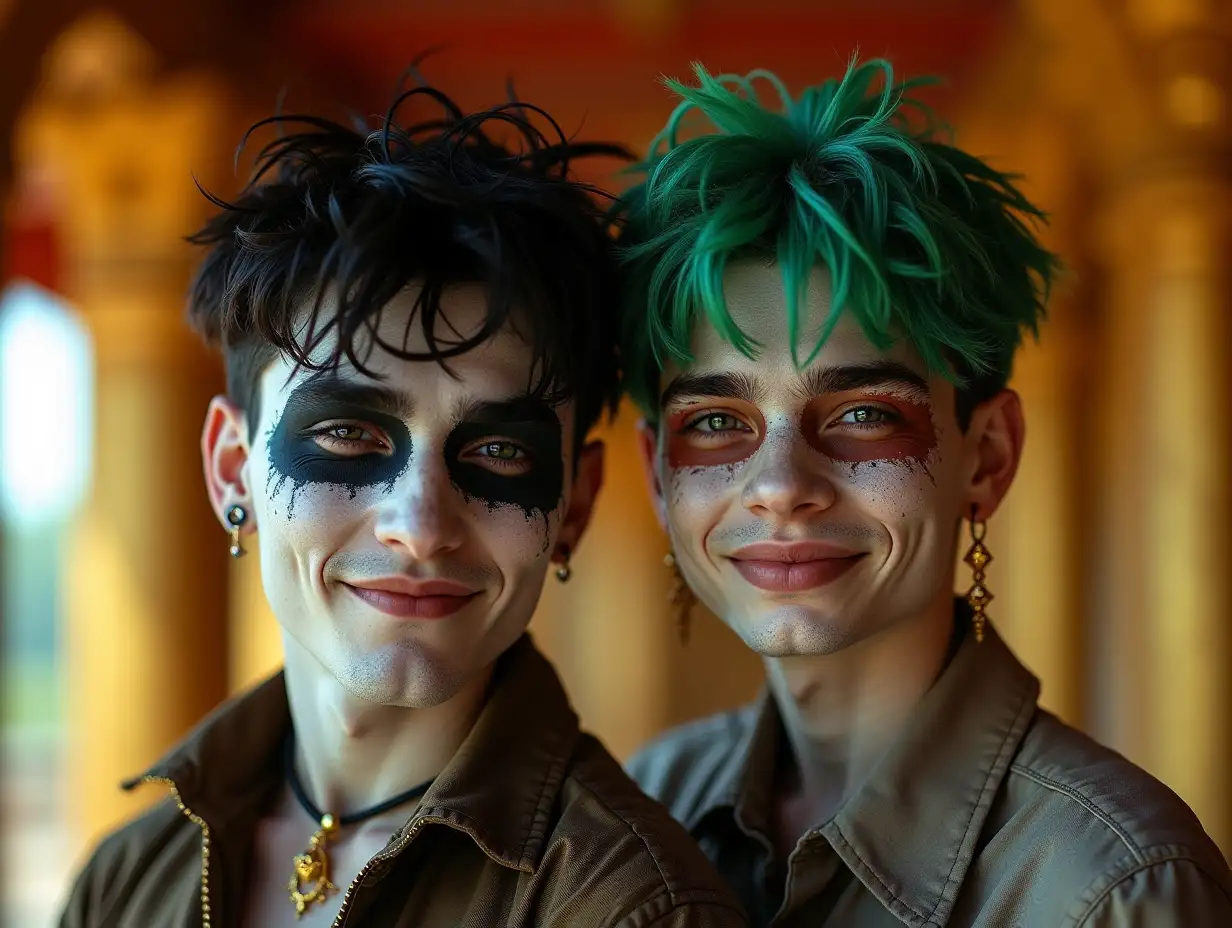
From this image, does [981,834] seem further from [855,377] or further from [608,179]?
[608,179]

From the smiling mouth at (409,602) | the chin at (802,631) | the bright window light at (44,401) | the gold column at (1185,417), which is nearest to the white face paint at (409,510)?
the smiling mouth at (409,602)

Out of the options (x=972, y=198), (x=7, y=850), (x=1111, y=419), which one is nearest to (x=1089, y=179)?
(x=1111, y=419)

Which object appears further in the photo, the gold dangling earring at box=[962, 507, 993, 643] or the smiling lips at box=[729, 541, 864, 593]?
the gold dangling earring at box=[962, 507, 993, 643]

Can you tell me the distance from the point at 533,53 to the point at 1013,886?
5963 millimetres

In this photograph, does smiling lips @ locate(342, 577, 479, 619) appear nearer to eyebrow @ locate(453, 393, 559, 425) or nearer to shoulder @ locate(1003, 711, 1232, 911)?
eyebrow @ locate(453, 393, 559, 425)

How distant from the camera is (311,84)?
664 cm

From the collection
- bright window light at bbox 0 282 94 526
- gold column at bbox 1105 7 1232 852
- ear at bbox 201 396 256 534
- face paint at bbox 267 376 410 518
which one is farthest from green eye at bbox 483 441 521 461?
bright window light at bbox 0 282 94 526

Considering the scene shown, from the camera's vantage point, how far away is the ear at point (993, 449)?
202cm

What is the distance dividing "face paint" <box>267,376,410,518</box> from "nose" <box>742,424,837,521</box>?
0.46 meters

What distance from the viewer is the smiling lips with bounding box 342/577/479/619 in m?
1.71

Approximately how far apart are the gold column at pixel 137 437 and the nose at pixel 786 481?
12.4 ft

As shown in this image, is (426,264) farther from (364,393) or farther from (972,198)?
(972,198)

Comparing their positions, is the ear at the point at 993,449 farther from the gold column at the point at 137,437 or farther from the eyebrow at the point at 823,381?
the gold column at the point at 137,437

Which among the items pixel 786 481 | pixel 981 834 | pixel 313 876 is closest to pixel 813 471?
pixel 786 481
